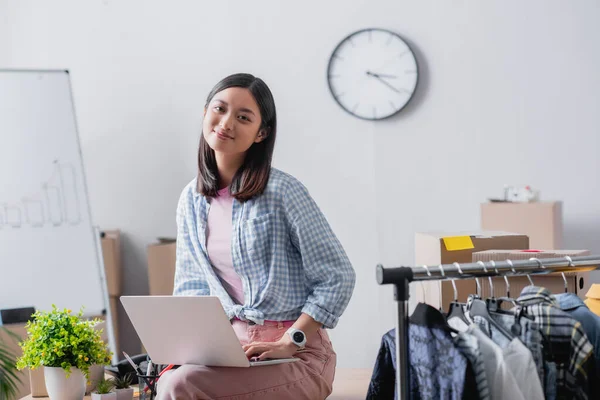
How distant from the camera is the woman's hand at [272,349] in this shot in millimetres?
1772

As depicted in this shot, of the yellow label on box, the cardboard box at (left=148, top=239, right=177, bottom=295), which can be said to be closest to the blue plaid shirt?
the yellow label on box

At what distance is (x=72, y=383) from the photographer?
78.6 inches

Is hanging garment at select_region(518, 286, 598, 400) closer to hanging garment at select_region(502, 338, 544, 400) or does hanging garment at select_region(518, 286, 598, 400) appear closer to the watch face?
hanging garment at select_region(502, 338, 544, 400)

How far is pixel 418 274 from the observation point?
4.37ft

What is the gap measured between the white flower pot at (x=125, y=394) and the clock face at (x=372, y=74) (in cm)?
206

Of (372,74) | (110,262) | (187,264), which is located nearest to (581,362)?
(187,264)

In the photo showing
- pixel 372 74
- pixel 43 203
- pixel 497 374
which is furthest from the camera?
pixel 372 74

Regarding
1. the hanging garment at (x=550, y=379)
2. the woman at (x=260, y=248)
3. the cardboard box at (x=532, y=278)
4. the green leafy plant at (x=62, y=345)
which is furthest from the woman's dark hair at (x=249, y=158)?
the hanging garment at (x=550, y=379)

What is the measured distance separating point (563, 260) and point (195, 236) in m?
1.01

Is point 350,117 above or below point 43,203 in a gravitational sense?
above

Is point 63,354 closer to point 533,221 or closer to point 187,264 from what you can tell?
point 187,264

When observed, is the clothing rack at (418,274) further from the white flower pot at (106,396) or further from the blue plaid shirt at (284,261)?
the white flower pot at (106,396)

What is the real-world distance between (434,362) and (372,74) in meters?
2.52

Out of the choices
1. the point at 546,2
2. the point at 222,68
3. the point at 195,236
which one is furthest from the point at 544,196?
the point at 195,236
